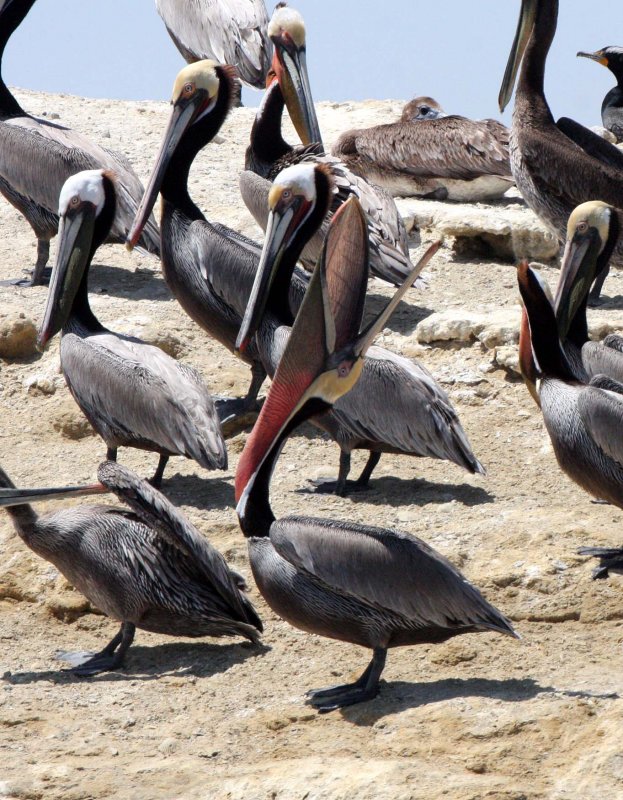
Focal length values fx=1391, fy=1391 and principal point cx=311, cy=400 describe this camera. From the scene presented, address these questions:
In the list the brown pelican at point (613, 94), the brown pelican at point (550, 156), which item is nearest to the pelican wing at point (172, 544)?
the brown pelican at point (550, 156)

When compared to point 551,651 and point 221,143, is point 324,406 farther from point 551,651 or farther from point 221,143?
point 221,143

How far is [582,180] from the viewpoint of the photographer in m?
8.51

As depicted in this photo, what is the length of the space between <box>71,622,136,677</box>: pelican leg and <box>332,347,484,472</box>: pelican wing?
1.63 meters

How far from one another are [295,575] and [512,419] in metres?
2.71

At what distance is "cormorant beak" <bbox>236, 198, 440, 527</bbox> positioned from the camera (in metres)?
4.62

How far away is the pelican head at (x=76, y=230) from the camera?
673 centimetres

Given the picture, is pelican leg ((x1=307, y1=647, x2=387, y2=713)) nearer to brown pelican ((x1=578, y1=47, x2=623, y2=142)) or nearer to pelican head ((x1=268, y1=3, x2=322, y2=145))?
pelican head ((x1=268, y1=3, x2=322, y2=145))

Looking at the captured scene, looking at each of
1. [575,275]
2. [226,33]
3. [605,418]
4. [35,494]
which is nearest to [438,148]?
[226,33]

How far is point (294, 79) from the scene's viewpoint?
973 cm

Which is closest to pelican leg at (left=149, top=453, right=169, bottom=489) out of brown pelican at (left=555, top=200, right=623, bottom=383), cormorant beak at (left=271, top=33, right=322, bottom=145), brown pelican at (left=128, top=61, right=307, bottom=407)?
brown pelican at (left=128, top=61, right=307, bottom=407)

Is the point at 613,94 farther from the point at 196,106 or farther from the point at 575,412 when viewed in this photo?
the point at 575,412

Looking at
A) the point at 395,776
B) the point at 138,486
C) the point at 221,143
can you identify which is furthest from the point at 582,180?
the point at 395,776

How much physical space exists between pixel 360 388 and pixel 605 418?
4.25 feet

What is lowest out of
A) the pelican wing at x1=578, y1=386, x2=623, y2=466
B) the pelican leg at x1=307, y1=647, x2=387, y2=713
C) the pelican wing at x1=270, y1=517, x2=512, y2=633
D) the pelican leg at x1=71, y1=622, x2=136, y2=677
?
the pelican leg at x1=71, y1=622, x2=136, y2=677
